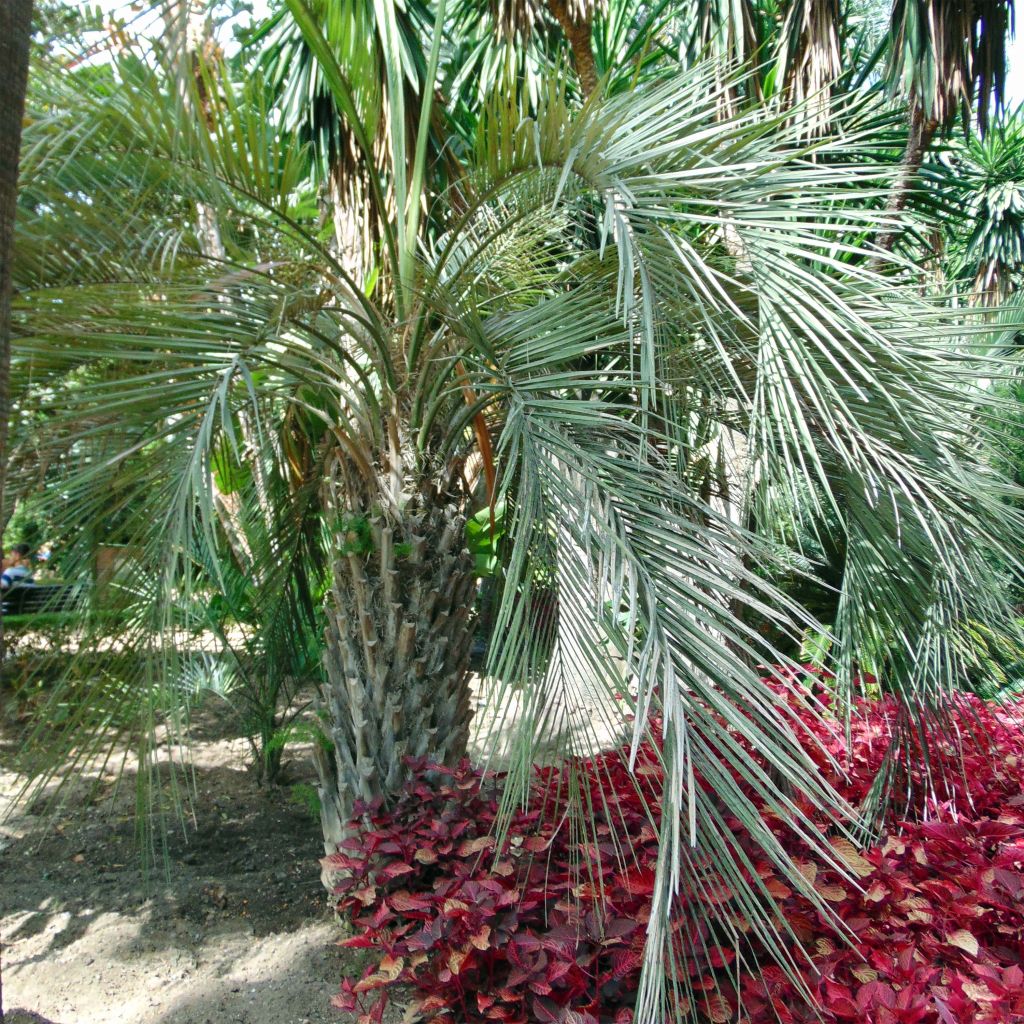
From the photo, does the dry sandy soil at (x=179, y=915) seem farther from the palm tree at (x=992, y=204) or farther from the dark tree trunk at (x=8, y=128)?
the palm tree at (x=992, y=204)

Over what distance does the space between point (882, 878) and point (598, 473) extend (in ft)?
4.88

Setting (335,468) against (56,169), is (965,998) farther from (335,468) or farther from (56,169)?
(56,169)

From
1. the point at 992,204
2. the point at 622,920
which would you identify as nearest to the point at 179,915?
the point at 622,920

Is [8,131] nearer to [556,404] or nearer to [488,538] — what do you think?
[556,404]

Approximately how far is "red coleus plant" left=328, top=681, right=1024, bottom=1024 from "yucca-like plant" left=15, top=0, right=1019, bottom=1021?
0.54 ft

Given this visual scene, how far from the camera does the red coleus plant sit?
7.57ft

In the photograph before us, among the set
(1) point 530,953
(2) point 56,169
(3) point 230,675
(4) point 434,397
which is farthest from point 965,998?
(3) point 230,675

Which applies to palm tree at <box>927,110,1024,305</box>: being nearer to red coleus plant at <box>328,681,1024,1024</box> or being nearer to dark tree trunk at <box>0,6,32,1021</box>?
red coleus plant at <box>328,681,1024,1024</box>

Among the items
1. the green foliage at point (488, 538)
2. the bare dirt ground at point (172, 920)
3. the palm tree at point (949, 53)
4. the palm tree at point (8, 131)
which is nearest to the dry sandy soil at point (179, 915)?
the bare dirt ground at point (172, 920)

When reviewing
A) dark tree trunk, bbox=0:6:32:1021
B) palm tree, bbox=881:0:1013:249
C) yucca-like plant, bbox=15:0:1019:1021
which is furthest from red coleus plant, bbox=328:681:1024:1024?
palm tree, bbox=881:0:1013:249

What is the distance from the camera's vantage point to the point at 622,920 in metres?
2.51

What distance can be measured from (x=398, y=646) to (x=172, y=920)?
137 cm

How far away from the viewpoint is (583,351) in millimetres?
2666

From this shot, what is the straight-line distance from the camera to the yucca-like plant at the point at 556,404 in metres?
2.24
